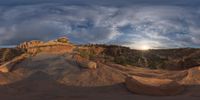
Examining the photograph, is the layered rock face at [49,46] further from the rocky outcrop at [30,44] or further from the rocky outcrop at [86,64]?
the rocky outcrop at [86,64]

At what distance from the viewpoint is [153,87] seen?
13727 millimetres

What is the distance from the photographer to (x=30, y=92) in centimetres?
1388

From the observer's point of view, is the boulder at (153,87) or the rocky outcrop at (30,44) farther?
the rocky outcrop at (30,44)

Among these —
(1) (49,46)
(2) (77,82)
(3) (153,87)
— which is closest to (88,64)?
(2) (77,82)

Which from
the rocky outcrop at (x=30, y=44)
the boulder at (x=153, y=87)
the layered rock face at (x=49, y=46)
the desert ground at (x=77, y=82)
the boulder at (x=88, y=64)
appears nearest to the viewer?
the desert ground at (x=77, y=82)

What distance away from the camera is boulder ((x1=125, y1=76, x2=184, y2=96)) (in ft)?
44.8

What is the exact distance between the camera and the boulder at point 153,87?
13.7 meters

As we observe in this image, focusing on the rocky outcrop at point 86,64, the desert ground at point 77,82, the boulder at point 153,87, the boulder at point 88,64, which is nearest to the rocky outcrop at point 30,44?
the desert ground at point 77,82

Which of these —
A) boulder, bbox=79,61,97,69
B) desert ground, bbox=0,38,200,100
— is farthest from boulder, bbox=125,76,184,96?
boulder, bbox=79,61,97,69

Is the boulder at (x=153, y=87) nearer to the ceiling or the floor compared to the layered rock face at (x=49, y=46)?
nearer to the floor

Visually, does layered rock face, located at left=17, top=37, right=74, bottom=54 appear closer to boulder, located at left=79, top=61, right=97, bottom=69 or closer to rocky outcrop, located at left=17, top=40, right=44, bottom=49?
rocky outcrop, located at left=17, top=40, right=44, bottom=49

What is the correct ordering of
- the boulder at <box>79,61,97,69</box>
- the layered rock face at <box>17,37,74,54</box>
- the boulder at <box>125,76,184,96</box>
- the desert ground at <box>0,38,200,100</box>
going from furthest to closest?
the layered rock face at <box>17,37,74,54</box>
the boulder at <box>79,61,97,69</box>
the boulder at <box>125,76,184,96</box>
the desert ground at <box>0,38,200,100</box>

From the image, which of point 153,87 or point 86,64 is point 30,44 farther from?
point 153,87

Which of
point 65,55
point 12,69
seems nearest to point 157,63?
point 65,55
